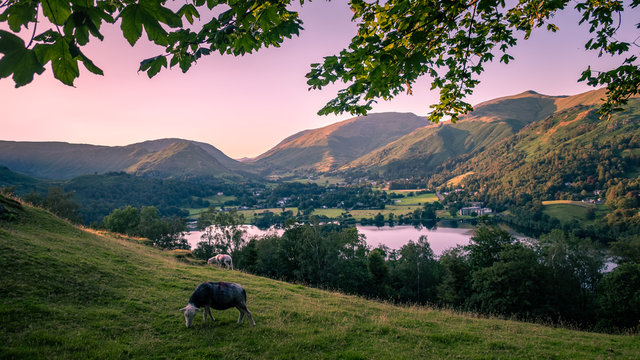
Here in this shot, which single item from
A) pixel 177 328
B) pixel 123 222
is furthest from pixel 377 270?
pixel 123 222

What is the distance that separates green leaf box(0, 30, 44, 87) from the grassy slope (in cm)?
565

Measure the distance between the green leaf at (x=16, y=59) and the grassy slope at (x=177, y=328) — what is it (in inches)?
222

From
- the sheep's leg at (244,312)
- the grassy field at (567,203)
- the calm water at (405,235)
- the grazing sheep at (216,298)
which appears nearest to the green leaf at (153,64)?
the grazing sheep at (216,298)

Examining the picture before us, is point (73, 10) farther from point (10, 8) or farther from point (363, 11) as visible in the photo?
point (363, 11)

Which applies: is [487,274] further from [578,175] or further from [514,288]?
[578,175]

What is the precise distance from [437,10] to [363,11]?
4.33 feet

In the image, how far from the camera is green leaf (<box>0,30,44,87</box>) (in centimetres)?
146

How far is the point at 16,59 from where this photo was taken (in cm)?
152

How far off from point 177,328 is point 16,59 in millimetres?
7389

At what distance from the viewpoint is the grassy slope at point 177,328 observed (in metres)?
5.59

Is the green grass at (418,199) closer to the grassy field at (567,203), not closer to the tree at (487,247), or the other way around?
the grassy field at (567,203)

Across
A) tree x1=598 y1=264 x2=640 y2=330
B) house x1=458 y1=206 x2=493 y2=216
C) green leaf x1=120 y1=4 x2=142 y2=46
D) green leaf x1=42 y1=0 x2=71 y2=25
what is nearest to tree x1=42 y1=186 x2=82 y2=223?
green leaf x1=42 y1=0 x2=71 y2=25

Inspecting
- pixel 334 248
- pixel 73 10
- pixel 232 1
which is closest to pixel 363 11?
pixel 232 1

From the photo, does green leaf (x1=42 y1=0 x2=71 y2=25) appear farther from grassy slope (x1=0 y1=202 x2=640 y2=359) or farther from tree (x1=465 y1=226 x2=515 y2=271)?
tree (x1=465 y1=226 x2=515 y2=271)
